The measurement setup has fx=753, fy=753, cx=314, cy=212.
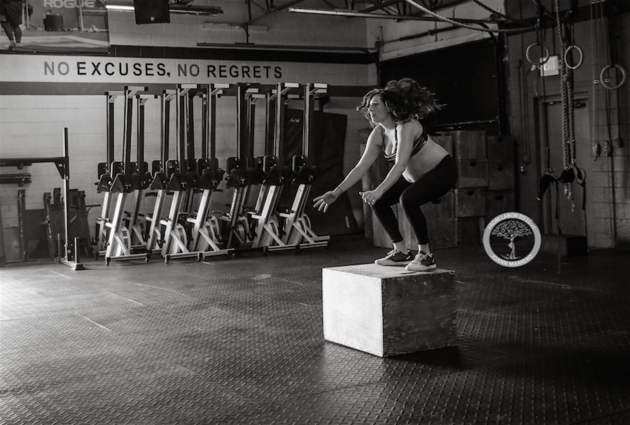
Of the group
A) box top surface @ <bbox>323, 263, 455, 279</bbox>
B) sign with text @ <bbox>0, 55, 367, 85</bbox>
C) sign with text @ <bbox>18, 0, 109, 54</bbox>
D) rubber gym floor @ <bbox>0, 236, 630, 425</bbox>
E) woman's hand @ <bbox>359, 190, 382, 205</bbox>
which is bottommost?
rubber gym floor @ <bbox>0, 236, 630, 425</bbox>

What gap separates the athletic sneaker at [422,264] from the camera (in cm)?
414

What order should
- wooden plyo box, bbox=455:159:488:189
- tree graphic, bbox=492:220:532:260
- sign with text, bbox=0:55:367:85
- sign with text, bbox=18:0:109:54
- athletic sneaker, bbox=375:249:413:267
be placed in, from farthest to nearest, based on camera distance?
1. sign with text, bbox=0:55:367:85
2. sign with text, bbox=18:0:109:54
3. wooden plyo box, bbox=455:159:488:189
4. tree graphic, bbox=492:220:532:260
5. athletic sneaker, bbox=375:249:413:267

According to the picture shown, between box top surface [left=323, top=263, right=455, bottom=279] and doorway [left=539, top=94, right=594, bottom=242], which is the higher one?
doorway [left=539, top=94, right=594, bottom=242]

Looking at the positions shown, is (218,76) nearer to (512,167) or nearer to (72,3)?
(72,3)

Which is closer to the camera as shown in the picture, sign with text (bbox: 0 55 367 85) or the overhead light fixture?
the overhead light fixture

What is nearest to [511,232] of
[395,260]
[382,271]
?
[395,260]

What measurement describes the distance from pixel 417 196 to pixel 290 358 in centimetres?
114

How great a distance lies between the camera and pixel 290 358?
4.05 meters

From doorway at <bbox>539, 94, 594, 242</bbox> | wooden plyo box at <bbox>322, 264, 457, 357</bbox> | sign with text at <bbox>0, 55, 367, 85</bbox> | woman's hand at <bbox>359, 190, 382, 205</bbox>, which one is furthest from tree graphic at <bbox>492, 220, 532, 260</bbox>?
sign with text at <bbox>0, 55, 367, 85</bbox>

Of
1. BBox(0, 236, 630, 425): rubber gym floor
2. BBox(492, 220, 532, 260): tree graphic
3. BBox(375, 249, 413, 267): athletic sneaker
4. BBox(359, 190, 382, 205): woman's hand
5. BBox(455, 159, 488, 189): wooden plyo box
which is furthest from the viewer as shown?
BBox(455, 159, 488, 189): wooden plyo box

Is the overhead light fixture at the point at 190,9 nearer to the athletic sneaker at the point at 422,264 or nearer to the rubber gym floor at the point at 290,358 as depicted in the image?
the rubber gym floor at the point at 290,358

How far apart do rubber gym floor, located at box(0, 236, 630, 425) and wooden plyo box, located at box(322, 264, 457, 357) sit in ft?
0.26

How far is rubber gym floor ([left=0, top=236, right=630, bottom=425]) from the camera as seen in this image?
10.2ft

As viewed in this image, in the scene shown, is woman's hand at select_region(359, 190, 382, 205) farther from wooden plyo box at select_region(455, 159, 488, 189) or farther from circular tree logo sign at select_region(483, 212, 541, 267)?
wooden plyo box at select_region(455, 159, 488, 189)
